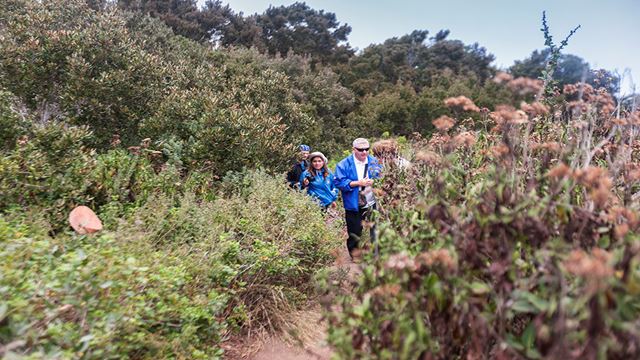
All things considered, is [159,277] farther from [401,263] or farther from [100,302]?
[401,263]

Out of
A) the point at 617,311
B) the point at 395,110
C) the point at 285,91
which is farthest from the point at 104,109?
the point at 395,110

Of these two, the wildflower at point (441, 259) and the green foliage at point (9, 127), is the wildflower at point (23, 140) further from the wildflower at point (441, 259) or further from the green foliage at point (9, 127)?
the wildflower at point (441, 259)

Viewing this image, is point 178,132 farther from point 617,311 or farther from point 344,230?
point 617,311

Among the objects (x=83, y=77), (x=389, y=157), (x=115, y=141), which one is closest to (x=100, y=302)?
(x=389, y=157)

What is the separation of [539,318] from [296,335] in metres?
2.69

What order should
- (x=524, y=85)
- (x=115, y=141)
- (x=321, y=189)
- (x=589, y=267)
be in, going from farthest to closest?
(x=321, y=189) < (x=115, y=141) < (x=524, y=85) < (x=589, y=267)

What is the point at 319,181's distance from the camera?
23.5 feet

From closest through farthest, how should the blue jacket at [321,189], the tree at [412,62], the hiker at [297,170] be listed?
1. the blue jacket at [321,189]
2. the hiker at [297,170]
3. the tree at [412,62]

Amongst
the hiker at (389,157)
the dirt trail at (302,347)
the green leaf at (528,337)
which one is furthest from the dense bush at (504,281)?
the hiker at (389,157)

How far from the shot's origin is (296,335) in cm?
394

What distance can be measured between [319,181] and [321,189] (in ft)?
0.44

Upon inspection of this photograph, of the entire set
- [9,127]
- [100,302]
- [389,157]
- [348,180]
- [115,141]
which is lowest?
[100,302]

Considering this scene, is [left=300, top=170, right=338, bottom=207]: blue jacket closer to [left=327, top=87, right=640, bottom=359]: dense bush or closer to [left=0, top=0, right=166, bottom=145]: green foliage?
[left=0, top=0, right=166, bottom=145]: green foliage

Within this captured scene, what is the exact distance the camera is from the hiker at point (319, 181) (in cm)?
712
